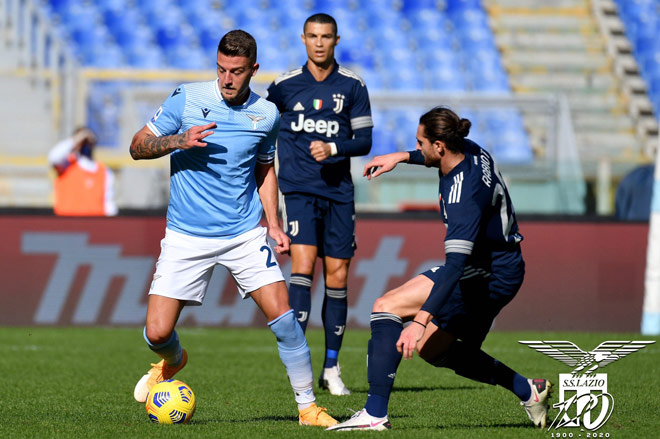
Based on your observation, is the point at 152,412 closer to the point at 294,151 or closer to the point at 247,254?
the point at 247,254

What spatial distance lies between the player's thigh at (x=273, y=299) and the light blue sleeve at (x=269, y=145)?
2.49ft

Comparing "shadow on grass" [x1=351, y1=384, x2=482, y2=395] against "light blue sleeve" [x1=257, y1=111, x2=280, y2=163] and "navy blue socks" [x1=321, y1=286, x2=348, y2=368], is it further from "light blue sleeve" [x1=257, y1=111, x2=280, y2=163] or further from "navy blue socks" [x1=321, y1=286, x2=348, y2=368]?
"light blue sleeve" [x1=257, y1=111, x2=280, y2=163]

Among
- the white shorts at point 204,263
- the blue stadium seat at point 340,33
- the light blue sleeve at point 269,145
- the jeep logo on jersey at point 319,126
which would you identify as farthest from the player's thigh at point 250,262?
the blue stadium seat at point 340,33

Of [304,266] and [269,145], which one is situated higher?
[269,145]

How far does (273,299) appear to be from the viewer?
5859 millimetres

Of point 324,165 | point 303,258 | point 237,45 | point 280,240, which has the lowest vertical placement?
point 303,258

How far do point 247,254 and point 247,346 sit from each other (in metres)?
4.87

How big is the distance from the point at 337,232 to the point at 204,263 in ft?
6.62

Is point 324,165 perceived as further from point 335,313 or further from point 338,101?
point 335,313

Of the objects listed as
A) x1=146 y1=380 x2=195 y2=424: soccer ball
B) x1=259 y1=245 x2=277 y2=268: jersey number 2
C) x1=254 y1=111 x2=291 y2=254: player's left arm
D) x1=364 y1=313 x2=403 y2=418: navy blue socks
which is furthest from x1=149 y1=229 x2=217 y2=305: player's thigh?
x1=364 y1=313 x2=403 y2=418: navy blue socks

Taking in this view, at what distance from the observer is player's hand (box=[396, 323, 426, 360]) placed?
5080mm

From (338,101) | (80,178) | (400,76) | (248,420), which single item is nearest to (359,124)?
(338,101)

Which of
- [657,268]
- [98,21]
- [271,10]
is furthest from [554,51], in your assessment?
[657,268]

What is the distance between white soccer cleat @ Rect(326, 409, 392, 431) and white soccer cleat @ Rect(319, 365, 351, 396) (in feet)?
6.10
